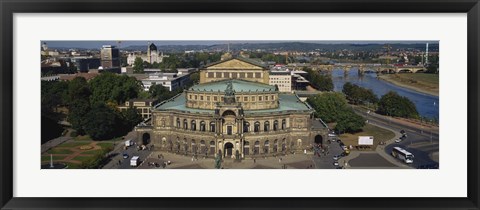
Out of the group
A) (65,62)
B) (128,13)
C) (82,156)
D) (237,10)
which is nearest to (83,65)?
(65,62)

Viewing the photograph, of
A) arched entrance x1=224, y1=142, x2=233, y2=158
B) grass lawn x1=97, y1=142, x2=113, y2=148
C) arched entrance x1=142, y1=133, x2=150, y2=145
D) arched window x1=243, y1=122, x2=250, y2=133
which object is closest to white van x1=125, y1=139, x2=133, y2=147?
arched entrance x1=142, y1=133, x2=150, y2=145

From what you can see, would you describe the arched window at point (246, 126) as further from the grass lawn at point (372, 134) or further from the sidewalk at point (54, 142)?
the sidewalk at point (54, 142)

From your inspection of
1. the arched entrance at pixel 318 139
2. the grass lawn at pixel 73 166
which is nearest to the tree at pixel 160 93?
the grass lawn at pixel 73 166

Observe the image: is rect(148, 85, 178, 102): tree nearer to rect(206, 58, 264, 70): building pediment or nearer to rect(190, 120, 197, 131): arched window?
rect(206, 58, 264, 70): building pediment

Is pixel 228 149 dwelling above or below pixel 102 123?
below

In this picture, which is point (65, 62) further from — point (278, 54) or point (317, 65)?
point (317, 65)

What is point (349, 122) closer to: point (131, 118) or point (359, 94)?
point (359, 94)

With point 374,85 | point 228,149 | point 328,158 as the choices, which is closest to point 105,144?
point 228,149
